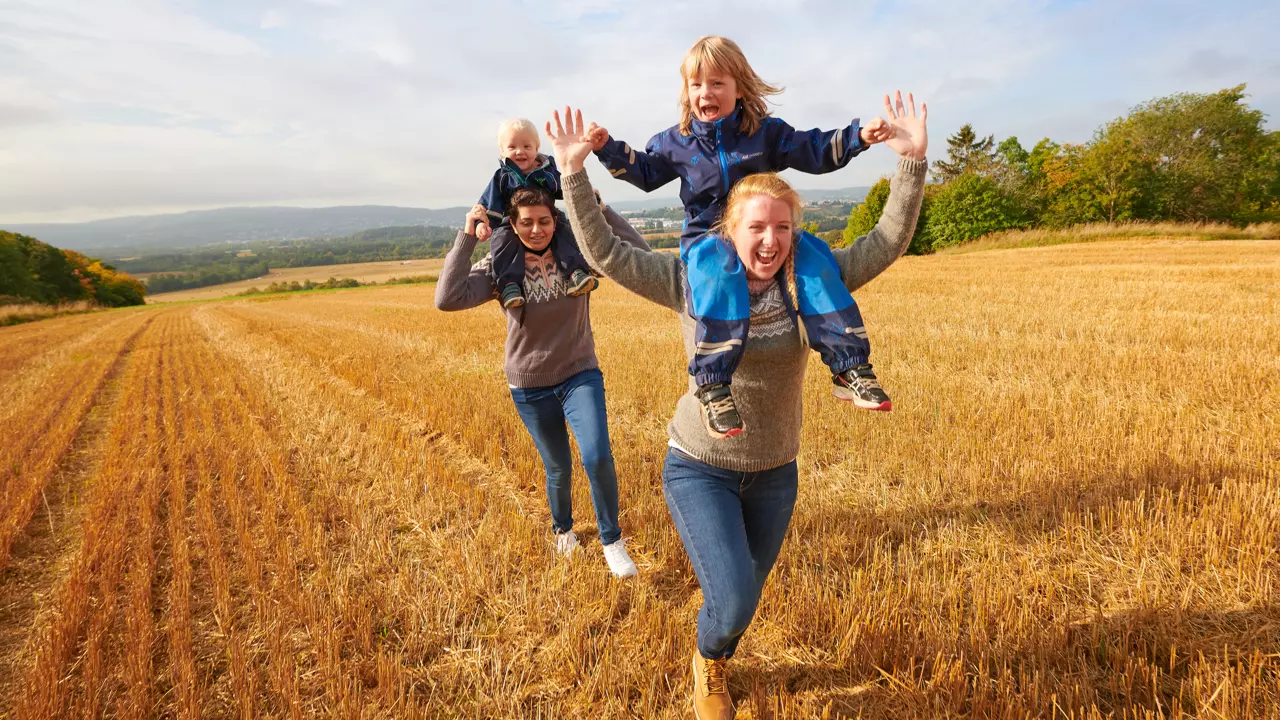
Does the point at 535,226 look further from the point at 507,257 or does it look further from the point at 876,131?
the point at 876,131

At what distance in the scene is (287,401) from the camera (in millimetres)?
8227

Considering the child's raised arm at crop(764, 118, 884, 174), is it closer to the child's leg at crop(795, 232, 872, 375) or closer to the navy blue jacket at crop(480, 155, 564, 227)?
the child's leg at crop(795, 232, 872, 375)

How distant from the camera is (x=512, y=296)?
10.7 feet

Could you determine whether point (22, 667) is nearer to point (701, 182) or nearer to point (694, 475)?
point (694, 475)

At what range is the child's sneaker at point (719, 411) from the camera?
74.1 inches

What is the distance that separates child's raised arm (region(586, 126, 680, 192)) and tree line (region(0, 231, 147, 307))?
60317mm

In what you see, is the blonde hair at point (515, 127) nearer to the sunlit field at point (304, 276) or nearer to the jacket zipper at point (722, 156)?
the jacket zipper at point (722, 156)

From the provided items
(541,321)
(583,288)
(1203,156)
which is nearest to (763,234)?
(583,288)

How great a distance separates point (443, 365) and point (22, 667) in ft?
23.1

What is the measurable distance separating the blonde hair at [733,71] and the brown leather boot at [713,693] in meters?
2.32

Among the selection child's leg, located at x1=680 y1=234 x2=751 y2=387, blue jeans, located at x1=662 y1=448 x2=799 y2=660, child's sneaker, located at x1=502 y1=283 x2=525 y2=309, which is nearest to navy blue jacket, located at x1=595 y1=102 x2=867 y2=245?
child's leg, located at x1=680 y1=234 x2=751 y2=387

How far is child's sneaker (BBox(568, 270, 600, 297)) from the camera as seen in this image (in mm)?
3266

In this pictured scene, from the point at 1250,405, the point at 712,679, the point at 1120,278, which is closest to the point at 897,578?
the point at 712,679

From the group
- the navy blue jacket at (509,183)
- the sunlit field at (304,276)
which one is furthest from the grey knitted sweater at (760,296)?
the sunlit field at (304,276)
